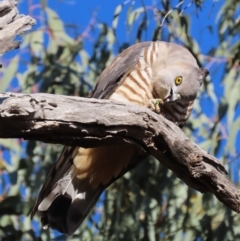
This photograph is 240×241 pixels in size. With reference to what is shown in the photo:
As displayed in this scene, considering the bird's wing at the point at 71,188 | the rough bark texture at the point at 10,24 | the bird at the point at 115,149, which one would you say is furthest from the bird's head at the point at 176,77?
the rough bark texture at the point at 10,24

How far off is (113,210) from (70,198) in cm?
106

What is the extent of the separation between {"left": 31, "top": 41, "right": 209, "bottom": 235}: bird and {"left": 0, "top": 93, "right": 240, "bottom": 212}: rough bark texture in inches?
39.3

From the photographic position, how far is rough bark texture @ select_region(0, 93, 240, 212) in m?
2.75

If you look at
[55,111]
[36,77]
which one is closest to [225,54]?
[36,77]

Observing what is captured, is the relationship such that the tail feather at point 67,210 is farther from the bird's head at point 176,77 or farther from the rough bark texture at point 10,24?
the rough bark texture at point 10,24

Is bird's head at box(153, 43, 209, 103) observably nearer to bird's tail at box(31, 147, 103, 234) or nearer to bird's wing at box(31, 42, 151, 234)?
bird's wing at box(31, 42, 151, 234)

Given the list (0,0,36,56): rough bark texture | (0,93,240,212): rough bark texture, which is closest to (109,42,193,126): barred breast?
(0,93,240,212): rough bark texture

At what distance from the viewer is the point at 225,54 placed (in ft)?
17.9

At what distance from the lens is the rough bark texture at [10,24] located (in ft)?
9.22

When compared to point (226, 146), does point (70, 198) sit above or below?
below

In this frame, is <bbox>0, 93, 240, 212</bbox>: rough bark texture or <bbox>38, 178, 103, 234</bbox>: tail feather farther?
<bbox>38, 178, 103, 234</bbox>: tail feather

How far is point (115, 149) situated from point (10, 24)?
4.82ft

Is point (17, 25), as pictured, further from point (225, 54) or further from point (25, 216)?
point (225, 54)

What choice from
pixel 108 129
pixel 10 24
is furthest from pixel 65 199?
pixel 10 24
